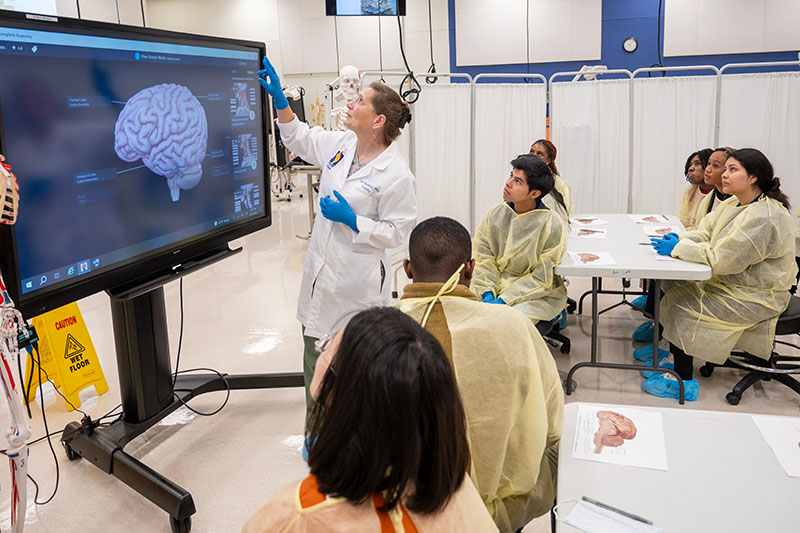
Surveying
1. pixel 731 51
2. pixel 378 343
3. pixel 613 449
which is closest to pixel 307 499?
pixel 378 343

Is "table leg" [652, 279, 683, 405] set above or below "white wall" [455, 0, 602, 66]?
below

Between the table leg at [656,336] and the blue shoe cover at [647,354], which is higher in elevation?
the table leg at [656,336]

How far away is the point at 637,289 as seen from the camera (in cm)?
510

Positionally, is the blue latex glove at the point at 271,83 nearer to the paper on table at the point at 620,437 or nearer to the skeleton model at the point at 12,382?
the skeleton model at the point at 12,382

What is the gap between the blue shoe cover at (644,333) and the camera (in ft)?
13.1

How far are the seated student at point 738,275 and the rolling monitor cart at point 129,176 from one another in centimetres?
213

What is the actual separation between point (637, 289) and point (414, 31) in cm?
656

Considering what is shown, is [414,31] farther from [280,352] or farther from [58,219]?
[58,219]

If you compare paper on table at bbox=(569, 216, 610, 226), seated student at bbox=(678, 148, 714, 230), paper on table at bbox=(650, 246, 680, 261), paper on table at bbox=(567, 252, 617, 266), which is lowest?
paper on table at bbox=(650, 246, 680, 261)

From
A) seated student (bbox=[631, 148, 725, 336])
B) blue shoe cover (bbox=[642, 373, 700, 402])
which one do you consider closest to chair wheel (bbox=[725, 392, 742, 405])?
blue shoe cover (bbox=[642, 373, 700, 402])

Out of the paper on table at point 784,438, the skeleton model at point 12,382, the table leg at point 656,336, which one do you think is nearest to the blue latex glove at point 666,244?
the table leg at point 656,336

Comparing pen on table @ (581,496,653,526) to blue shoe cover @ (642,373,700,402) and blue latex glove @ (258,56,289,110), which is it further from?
blue shoe cover @ (642,373,700,402)

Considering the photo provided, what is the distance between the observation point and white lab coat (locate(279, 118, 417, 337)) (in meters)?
2.56

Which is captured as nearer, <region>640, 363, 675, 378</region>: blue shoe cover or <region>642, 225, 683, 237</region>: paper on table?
<region>640, 363, 675, 378</region>: blue shoe cover
